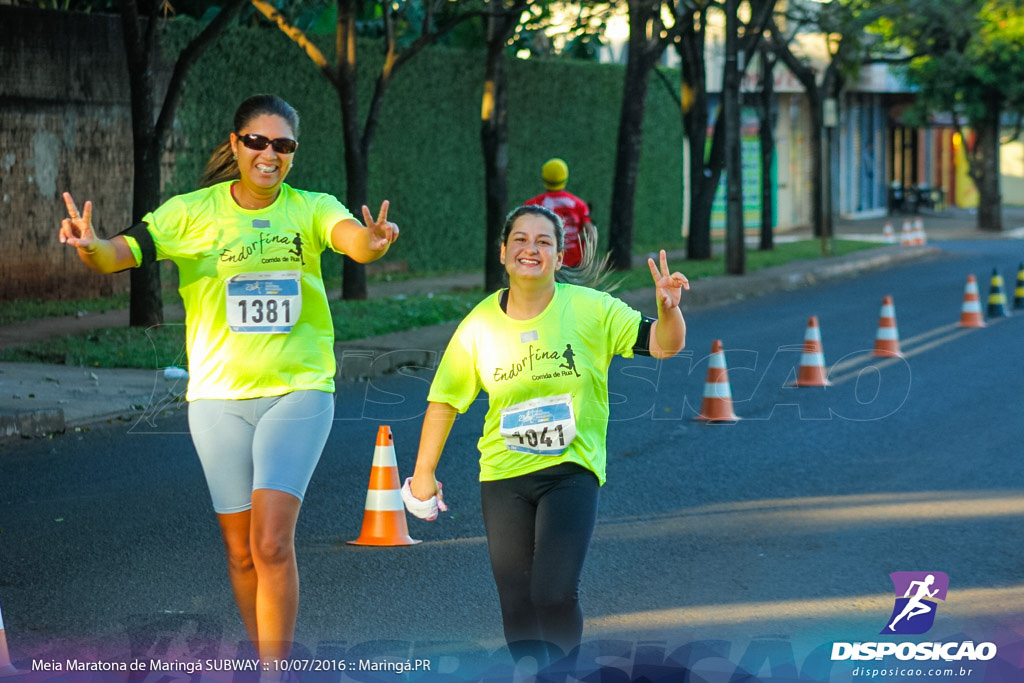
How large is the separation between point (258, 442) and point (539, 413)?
900mm

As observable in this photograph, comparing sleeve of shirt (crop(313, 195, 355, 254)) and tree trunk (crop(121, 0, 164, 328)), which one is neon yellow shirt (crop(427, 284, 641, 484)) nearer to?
sleeve of shirt (crop(313, 195, 355, 254))

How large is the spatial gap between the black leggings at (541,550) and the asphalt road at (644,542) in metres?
0.58

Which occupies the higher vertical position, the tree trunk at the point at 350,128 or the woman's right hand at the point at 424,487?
the tree trunk at the point at 350,128

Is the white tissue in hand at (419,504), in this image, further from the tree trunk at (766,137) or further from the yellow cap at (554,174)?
the tree trunk at (766,137)

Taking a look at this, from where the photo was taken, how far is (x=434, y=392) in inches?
182

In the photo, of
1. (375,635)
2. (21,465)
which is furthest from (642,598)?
(21,465)

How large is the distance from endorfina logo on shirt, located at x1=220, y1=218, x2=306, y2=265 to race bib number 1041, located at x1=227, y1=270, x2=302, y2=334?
2.0 inches

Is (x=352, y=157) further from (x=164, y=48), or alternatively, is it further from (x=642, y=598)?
(x=642, y=598)

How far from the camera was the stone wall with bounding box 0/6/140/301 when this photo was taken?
16.2m

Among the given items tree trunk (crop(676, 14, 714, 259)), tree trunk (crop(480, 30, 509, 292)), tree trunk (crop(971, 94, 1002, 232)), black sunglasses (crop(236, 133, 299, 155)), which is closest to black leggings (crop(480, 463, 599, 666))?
black sunglasses (crop(236, 133, 299, 155))

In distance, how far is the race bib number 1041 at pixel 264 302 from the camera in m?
4.60

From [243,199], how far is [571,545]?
5.14 feet

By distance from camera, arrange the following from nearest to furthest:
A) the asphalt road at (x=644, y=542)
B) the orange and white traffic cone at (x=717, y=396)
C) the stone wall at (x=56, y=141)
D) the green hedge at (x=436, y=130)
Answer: the asphalt road at (x=644, y=542) < the orange and white traffic cone at (x=717, y=396) < the stone wall at (x=56, y=141) < the green hedge at (x=436, y=130)

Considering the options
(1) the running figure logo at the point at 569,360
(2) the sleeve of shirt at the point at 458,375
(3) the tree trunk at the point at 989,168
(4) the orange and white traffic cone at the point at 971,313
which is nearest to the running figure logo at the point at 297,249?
(2) the sleeve of shirt at the point at 458,375
